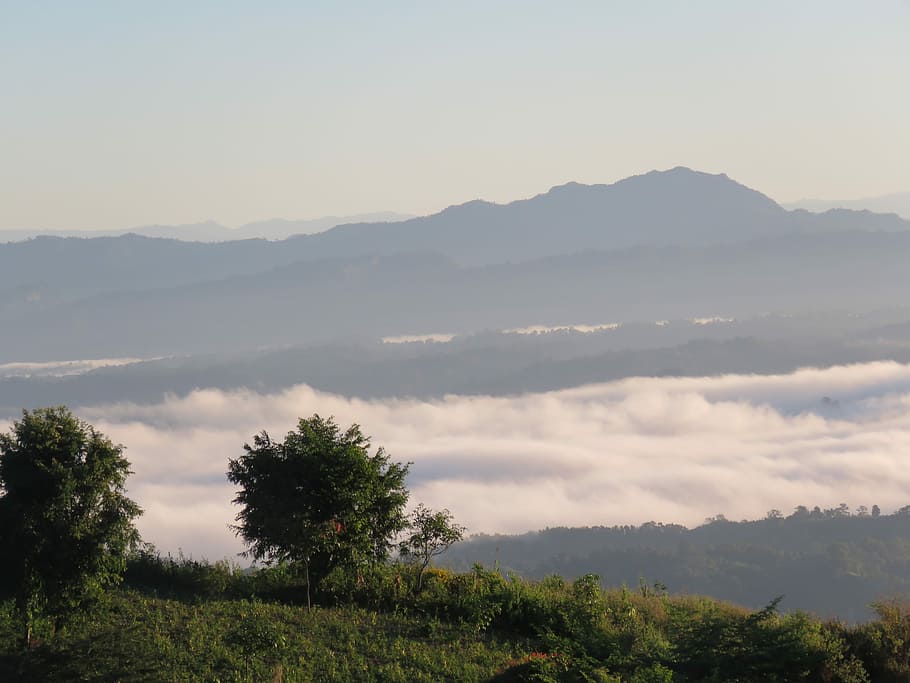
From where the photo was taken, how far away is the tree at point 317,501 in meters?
30.7

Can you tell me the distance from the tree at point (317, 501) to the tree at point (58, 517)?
535cm

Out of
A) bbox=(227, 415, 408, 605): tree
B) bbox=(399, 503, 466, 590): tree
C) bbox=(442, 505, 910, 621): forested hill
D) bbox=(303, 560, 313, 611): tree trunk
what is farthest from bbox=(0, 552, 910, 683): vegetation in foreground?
bbox=(442, 505, 910, 621): forested hill

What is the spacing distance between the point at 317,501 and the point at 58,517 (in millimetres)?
8070

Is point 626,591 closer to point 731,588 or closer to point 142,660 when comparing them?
point 142,660

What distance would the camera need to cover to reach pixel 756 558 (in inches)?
6634

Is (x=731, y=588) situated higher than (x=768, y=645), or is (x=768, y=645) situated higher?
(x=768, y=645)

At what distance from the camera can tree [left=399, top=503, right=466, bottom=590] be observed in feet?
109

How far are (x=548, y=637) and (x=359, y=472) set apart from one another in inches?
326

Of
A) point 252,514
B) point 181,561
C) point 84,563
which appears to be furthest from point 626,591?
point 84,563

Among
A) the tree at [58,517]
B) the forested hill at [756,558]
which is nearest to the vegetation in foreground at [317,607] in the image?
the tree at [58,517]

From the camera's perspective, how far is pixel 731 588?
15250 cm

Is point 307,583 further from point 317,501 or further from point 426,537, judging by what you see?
point 426,537

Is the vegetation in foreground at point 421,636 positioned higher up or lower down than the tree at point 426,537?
lower down

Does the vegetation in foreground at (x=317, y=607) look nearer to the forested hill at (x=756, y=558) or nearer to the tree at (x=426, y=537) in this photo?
the tree at (x=426, y=537)
